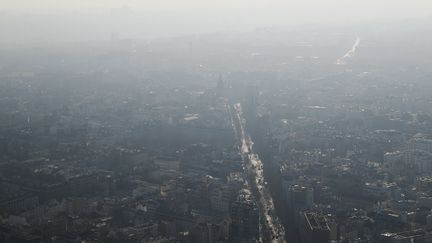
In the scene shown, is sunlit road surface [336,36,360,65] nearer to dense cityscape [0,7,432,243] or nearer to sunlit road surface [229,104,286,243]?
dense cityscape [0,7,432,243]

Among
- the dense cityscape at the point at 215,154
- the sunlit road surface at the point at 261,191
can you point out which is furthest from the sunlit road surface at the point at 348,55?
the sunlit road surface at the point at 261,191

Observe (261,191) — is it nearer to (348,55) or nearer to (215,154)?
(215,154)

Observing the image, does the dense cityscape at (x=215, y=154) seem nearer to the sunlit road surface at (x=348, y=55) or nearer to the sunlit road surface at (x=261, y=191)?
the sunlit road surface at (x=261, y=191)

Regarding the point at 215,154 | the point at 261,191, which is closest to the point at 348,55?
the point at 215,154

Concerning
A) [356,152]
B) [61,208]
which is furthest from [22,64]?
[61,208]

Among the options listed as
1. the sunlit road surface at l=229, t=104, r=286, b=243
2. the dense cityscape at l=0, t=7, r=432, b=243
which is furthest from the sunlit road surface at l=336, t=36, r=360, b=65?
the sunlit road surface at l=229, t=104, r=286, b=243

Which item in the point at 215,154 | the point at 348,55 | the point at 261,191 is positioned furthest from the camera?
the point at 348,55
